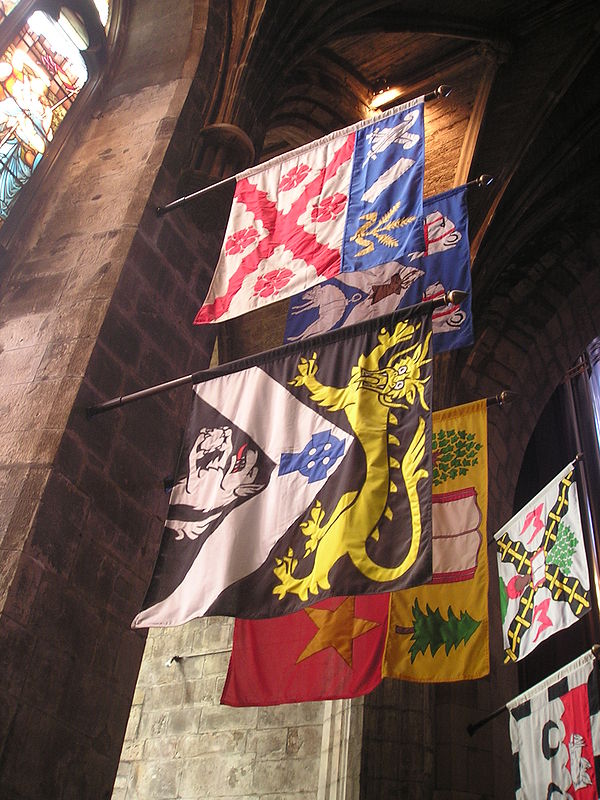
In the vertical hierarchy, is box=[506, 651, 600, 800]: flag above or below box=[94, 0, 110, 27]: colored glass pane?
below

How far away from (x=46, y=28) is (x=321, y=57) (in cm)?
419

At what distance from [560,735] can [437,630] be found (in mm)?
1166

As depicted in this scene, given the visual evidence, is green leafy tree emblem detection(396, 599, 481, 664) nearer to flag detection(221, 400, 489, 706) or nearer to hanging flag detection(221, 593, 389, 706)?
flag detection(221, 400, 489, 706)

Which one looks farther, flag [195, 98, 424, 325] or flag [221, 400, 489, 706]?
flag [221, 400, 489, 706]

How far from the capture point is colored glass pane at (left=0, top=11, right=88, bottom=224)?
6461 millimetres

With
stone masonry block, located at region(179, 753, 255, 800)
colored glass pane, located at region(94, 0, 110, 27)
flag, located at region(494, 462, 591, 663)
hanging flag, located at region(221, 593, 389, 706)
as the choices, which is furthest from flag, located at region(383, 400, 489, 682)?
colored glass pane, located at region(94, 0, 110, 27)

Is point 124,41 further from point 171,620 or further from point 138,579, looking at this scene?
point 171,620

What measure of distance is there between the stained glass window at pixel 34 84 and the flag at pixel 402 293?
2.43 metres

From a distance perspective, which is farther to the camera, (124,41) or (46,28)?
(124,41)

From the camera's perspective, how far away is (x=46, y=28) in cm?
700

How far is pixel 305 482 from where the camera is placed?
3863 millimetres

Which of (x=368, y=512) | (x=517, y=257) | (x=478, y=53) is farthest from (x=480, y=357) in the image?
(x=368, y=512)

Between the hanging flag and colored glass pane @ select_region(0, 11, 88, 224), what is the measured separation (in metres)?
3.68

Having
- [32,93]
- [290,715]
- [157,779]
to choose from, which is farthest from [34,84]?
[157,779]
